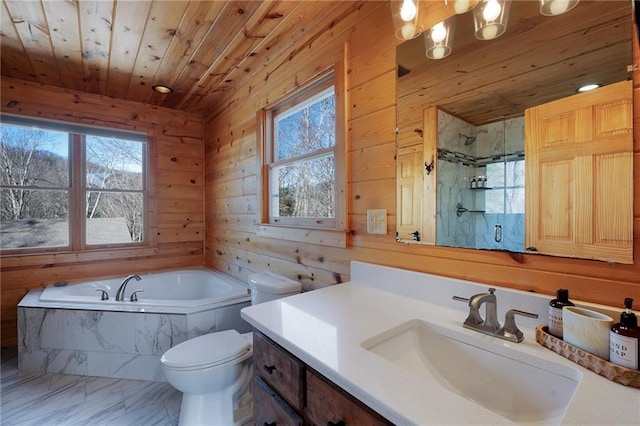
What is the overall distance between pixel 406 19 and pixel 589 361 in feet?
4.19

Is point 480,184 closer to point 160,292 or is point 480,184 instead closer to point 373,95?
point 373,95

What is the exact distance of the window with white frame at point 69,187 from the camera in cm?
254

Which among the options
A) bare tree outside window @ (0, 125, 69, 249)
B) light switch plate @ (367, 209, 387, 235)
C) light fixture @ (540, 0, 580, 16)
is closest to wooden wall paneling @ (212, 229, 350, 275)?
light switch plate @ (367, 209, 387, 235)

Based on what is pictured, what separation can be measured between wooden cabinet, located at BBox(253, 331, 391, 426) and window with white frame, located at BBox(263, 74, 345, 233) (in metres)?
0.79

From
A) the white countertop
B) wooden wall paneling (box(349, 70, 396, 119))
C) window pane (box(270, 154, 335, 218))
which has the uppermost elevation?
wooden wall paneling (box(349, 70, 396, 119))

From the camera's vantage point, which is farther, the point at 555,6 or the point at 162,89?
the point at 162,89

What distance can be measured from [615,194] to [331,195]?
1236 millimetres

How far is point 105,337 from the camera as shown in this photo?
2043 mm

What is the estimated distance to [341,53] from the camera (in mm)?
1566

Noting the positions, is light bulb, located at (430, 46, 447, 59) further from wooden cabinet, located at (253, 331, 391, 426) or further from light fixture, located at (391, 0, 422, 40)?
wooden cabinet, located at (253, 331, 391, 426)

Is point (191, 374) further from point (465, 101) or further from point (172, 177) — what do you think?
point (172, 177)

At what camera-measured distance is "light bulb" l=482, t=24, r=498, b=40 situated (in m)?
1.00

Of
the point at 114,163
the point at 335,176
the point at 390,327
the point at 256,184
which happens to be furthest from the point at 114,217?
the point at 390,327

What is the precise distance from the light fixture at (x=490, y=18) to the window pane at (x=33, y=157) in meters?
3.44
